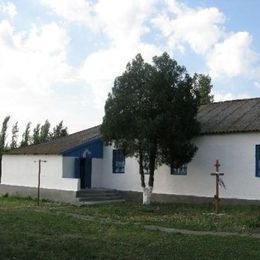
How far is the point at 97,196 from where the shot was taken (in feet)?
89.8

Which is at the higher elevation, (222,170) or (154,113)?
(154,113)

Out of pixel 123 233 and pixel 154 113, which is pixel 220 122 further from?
pixel 123 233

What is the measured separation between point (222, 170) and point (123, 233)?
31.6 ft

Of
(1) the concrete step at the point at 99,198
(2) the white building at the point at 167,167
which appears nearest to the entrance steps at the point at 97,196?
(1) the concrete step at the point at 99,198

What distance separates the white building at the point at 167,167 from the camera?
76.9 ft

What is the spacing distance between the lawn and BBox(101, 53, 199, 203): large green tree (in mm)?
2410

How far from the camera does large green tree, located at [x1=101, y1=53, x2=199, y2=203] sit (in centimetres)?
2286

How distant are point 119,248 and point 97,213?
9.55 metres

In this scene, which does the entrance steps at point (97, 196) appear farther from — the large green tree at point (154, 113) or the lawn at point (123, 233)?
the large green tree at point (154, 113)

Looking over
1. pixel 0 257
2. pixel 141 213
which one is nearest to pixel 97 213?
pixel 141 213

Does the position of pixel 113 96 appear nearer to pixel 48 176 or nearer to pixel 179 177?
pixel 179 177

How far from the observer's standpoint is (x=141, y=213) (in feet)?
71.4

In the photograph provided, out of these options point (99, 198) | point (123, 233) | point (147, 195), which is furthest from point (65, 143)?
point (123, 233)

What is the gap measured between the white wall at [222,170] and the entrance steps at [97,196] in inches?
48.1
